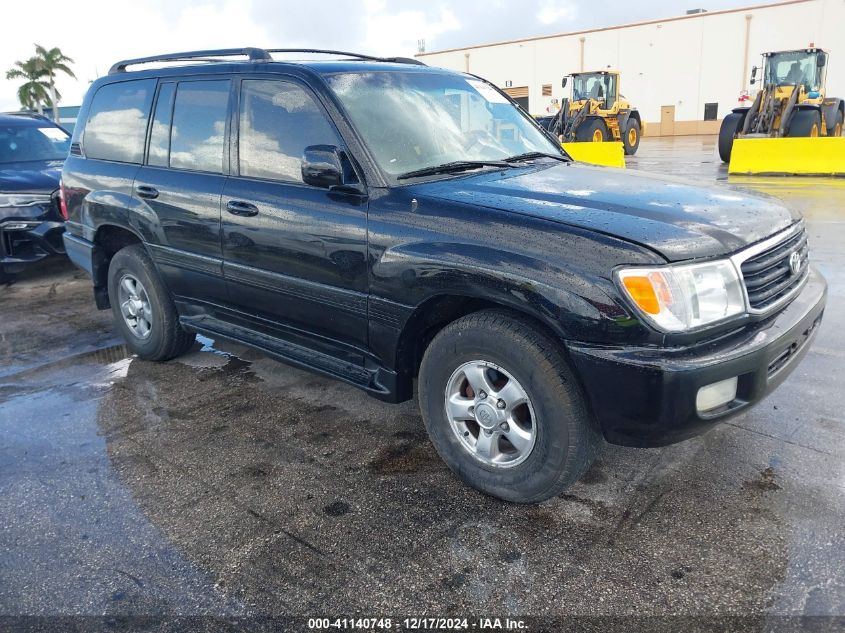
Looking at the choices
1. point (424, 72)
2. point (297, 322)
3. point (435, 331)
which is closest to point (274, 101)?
point (424, 72)

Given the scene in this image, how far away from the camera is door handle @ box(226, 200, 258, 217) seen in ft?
11.5

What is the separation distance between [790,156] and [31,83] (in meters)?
62.3

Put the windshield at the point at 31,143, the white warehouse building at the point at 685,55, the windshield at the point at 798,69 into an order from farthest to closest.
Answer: the white warehouse building at the point at 685,55, the windshield at the point at 798,69, the windshield at the point at 31,143

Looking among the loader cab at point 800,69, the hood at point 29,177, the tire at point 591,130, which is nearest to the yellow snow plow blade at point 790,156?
the loader cab at point 800,69

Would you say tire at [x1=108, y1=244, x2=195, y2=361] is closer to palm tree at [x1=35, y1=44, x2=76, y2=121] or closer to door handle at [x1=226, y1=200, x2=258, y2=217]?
door handle at [x1=226, y1=200, x2=258, y2=217]

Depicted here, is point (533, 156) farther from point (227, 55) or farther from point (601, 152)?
point (601, 152)

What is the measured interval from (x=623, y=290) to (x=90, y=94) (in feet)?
13.9

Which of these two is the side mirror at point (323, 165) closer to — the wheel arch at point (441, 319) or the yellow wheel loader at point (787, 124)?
the wheel arch at point (441, 319)

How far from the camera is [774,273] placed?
273cm

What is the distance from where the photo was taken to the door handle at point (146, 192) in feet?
13.4

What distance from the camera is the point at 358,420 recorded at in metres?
3.73

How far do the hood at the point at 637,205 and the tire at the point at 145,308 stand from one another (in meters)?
2.28

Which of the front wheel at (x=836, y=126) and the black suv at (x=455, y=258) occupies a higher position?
the front wheel at (x=836, y=126)

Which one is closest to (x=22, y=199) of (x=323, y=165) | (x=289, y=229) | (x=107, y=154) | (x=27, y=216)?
(x=27, y=216)
